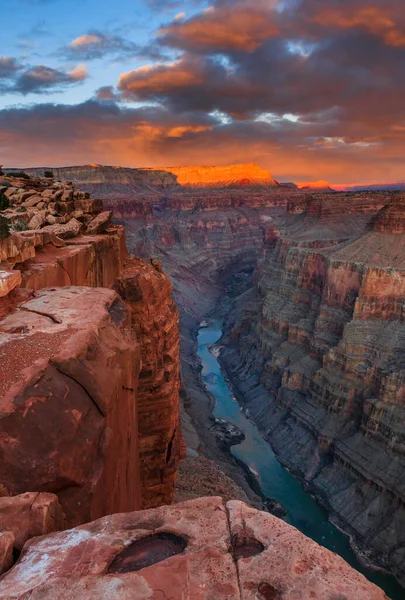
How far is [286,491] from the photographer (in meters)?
37.4

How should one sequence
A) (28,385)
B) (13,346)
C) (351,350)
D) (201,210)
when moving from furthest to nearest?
(201,210) → (351,350) → (13,346) → (28,385)

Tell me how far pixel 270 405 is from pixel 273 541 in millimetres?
45859

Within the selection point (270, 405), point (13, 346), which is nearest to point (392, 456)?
point (270, 405)

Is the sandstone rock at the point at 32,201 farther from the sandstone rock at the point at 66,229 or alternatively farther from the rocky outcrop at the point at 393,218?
the rocky outcrop at the point at 393,218

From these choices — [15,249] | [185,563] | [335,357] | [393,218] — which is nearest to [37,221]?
[15,249]

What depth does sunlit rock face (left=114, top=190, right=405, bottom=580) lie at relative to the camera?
34.2 metres

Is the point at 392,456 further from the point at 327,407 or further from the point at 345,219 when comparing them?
the point at 345,219

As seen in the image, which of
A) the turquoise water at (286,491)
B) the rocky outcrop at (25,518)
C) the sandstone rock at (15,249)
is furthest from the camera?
the turquoise water at (286,491)

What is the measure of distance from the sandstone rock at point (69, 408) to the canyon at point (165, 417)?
0.03 metres

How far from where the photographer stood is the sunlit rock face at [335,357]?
1346 inches

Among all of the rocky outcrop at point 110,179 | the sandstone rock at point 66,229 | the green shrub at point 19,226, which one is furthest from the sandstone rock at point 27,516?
the rocky outcrop at point 110,179

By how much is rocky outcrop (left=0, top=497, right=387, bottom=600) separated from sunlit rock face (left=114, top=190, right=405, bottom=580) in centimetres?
2983

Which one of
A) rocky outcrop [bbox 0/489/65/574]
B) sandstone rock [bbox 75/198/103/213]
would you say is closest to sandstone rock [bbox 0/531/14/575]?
rocky outcrop [bbox 0/489/65/574]

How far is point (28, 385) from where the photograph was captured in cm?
595
